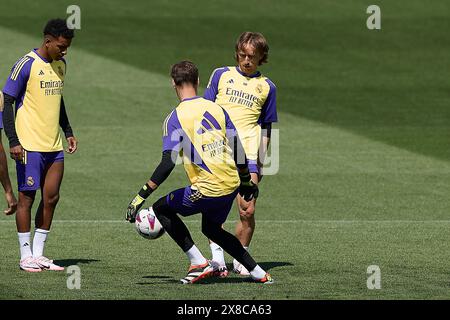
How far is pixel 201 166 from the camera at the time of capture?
1157 cm

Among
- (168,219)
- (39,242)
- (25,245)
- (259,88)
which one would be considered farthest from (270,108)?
(25,245)

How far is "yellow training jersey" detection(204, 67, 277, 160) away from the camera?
13.0 metres

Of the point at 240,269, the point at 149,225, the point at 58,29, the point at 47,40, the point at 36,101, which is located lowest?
the point at 240,269

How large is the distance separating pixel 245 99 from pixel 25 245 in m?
2.86

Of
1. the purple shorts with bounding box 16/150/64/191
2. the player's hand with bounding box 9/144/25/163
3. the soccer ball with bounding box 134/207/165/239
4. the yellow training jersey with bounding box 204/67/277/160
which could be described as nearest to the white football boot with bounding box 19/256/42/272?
the purple shorts with bounding box 16/150/64/191

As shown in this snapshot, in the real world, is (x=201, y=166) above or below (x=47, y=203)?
above

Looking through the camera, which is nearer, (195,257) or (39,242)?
(195,257)

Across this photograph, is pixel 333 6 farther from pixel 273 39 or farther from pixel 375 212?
pixel 375 212

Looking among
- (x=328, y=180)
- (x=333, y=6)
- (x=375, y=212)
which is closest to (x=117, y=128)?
(x=328, y=180)

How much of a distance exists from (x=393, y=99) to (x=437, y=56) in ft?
17.1

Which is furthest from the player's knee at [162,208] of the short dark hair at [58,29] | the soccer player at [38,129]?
the short dark hair at [58,29]

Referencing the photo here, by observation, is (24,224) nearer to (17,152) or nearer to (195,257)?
(17,152)

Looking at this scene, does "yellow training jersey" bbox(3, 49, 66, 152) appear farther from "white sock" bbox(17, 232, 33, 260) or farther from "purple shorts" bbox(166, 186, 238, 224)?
"purple shorts" bbox(166, 186, 238, 224)

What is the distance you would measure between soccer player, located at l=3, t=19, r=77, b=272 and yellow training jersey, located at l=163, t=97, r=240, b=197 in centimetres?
194
